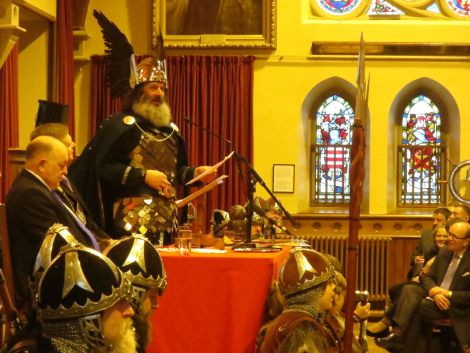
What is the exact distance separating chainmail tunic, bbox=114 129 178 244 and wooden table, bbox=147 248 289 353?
1018 millimetres

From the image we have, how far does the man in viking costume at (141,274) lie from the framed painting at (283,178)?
814cm

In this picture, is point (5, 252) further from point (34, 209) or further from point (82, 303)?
point (82, 303)

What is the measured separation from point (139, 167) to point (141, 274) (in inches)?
89.8

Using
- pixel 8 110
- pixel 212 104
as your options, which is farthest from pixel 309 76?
pixel 8 110

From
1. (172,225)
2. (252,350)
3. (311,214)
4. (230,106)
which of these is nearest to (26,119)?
(230,106)

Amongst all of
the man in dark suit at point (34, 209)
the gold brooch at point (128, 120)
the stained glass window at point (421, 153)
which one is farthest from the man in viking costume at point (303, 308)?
the stained glass window at point (421, 153)

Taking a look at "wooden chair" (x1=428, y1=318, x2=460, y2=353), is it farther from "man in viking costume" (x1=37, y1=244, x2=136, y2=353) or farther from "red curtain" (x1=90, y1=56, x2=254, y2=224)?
"man in viking costume" (x1=37, y1=244, x2=136, y2=353)

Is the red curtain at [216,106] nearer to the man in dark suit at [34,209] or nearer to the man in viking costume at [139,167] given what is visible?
the man in viking costume at [139,167]

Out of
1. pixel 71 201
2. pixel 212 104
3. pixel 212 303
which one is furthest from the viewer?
pixel 212 104

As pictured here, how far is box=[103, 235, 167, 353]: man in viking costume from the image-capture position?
3.08m

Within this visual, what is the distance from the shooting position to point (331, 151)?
11.9 m

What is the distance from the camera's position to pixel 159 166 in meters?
5.45

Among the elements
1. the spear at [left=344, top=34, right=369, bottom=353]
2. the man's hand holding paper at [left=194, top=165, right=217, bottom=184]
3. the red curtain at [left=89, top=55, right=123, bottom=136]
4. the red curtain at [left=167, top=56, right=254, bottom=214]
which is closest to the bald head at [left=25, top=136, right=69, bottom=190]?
the spear at [left=344, top=34, right=369, bottom=353]

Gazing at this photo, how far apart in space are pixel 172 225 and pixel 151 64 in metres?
0.97
